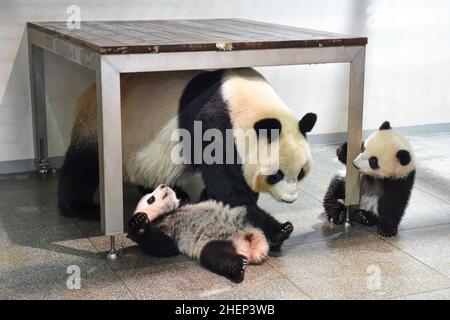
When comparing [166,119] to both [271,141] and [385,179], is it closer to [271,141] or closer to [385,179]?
[271,141]

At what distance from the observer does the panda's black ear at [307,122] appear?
2686 mm

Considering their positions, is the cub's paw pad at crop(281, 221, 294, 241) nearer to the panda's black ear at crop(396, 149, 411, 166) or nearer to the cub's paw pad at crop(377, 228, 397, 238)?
the cub's paw pad at crop(377, 228, 397, 238)

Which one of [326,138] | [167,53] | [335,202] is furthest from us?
[326,138]

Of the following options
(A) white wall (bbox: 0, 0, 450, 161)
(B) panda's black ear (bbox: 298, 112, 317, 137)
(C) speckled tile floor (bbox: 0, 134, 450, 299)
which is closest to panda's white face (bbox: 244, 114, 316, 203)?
(B) panda's black ear (bbox: 298, 112, 317, 137)

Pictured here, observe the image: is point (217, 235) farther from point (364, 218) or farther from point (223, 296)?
point (364, 218)

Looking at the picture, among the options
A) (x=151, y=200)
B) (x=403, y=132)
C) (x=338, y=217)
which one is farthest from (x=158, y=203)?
(x=403, y=132)

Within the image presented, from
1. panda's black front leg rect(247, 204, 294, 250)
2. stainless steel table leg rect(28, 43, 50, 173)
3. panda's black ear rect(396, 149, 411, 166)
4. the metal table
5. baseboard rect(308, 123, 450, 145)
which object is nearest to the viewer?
the metal table

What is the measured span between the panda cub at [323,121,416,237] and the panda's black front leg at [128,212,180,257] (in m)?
0.79

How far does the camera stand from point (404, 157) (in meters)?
2.77

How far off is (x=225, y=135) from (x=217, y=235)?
392 mm

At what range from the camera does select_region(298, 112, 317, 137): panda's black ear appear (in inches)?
106

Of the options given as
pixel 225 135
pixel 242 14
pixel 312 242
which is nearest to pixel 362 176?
pixel 312 242

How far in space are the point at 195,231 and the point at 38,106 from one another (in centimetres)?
145

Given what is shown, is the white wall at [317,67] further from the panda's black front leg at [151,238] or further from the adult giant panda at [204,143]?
the panda's black front leg at [151,238]
